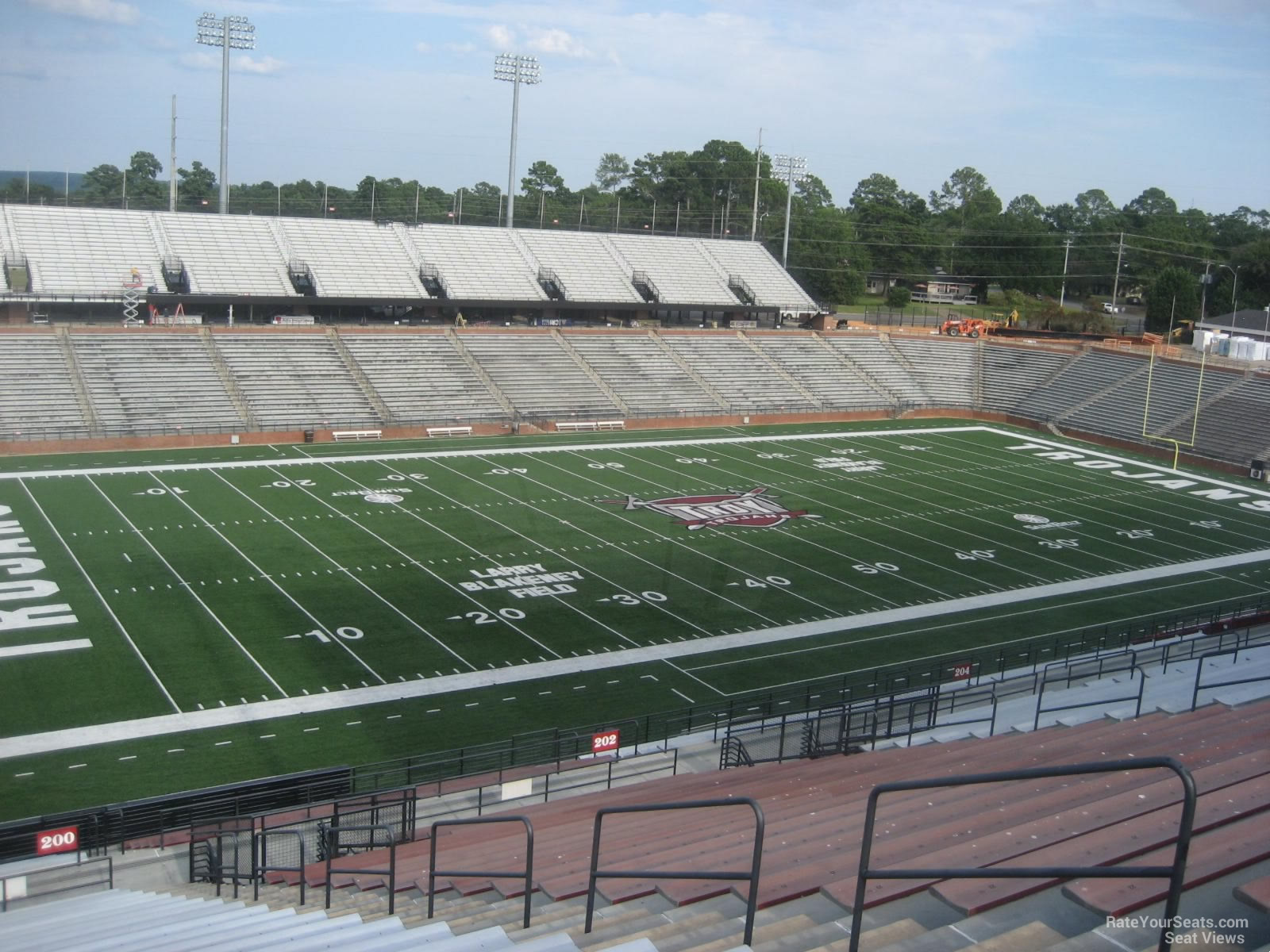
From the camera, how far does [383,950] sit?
17.8 feet

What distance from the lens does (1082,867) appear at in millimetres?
3465

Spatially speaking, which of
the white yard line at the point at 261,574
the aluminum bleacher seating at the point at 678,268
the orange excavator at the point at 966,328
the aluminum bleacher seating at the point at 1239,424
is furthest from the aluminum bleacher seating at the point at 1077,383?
the white yard line at the point at 261,574

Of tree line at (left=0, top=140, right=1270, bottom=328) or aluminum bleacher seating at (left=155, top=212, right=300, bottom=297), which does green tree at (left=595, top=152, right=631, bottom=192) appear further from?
aluminum bleacher seating at (left=155, top=212, right=300, bottom=297)

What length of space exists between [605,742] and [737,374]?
105 feet

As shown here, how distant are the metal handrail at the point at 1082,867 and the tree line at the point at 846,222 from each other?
157 ft

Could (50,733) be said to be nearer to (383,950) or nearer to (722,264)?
(383,950)

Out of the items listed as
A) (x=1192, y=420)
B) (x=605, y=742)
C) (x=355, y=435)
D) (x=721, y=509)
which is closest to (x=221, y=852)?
(x=605, y=742)

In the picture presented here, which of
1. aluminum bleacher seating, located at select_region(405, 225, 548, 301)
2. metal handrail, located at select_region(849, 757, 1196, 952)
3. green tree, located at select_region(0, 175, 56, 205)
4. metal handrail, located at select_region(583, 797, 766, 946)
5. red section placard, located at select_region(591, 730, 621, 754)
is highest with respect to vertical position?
green tree, located at select_region(0, 175, 56, 205)

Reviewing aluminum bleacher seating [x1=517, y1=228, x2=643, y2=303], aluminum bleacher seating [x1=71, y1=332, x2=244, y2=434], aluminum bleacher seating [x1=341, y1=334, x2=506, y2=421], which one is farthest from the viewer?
aluminum bleacher seating [x1=517, y1=228, x2=643, y2=303]

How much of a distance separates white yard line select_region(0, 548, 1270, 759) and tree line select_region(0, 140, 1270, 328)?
110 feet

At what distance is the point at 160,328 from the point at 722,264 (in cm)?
2584

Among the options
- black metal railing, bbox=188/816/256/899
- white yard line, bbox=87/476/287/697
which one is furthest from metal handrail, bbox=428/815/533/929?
white yard line, bbox=87/476/287/697

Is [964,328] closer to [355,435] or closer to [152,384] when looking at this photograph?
[355,435]

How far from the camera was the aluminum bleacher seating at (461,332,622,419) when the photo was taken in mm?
40344
